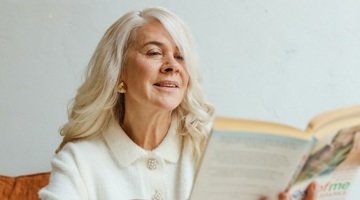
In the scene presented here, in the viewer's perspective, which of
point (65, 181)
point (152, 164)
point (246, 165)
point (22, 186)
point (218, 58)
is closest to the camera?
point (246, 165)

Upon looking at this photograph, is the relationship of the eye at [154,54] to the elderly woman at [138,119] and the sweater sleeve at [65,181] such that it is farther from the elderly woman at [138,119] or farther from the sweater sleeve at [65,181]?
the sweater sleeve at [65,181]

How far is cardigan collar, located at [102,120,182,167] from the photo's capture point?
1.58m

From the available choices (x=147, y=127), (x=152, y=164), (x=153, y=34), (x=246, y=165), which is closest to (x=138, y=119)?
(x=147, y=127)

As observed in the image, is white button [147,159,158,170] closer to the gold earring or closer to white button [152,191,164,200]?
white button [152,191,164,200]

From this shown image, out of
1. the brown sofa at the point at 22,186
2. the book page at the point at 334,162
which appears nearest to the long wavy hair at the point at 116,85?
the brown sofa at the point at 22,186

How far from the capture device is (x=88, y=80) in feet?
5.42

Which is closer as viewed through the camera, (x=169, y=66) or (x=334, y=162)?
(x=334, y=162)

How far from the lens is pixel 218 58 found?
2.07 meters

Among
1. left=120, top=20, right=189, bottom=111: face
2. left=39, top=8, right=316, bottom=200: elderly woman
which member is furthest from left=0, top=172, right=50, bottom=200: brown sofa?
left=120, top=20, right=189, bottom=111: face

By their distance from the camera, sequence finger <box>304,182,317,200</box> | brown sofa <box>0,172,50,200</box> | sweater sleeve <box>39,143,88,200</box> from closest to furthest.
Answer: finger <box>304,182,317,200</box> → sweater sleeve <box>39,143,88,200</box> → brown sofa <box>0,172,50,200</box>

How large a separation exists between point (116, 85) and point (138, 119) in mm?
127

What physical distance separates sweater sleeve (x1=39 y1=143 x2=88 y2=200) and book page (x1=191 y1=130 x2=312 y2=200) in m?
0.54

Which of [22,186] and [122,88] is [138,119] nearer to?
[122,88]

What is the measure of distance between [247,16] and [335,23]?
1.18 ft
